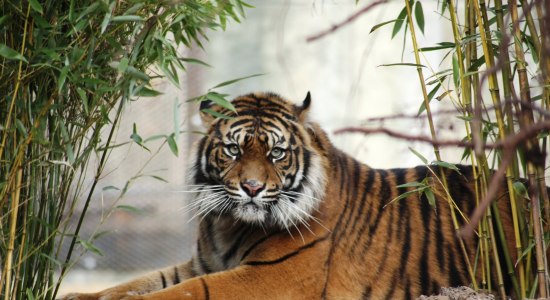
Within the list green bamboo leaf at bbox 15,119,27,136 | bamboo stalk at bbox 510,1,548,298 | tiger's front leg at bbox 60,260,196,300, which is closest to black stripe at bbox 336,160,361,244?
tiger's front leg at bbox 60,260,196,300

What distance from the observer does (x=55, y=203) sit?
2143mm

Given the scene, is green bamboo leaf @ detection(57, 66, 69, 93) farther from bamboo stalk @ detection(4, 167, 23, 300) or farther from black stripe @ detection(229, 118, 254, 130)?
black stripe @ detection(229, 118, 254, 130)

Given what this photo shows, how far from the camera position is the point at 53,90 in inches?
81.7

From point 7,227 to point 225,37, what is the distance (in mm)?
3701

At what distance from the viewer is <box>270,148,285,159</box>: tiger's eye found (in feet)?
8.24

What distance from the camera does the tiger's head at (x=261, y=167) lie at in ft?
7.97

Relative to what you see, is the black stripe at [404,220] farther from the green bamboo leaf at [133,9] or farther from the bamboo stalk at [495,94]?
the green bamboo leaf at [133,9]

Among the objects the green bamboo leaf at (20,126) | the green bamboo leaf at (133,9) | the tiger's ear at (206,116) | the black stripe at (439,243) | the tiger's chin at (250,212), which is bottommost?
the black stripe at (439,243)

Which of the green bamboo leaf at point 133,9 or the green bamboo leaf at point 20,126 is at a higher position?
the green bamboo leaf at point 133,9

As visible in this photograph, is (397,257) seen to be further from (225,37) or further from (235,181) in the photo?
(225,37)

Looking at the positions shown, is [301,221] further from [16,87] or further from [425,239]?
[16,87]

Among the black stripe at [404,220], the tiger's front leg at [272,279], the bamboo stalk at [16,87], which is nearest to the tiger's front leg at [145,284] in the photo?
the tiger's front leg at [272,279]

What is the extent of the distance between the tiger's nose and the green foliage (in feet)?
1.55

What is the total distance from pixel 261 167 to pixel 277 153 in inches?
3.7
